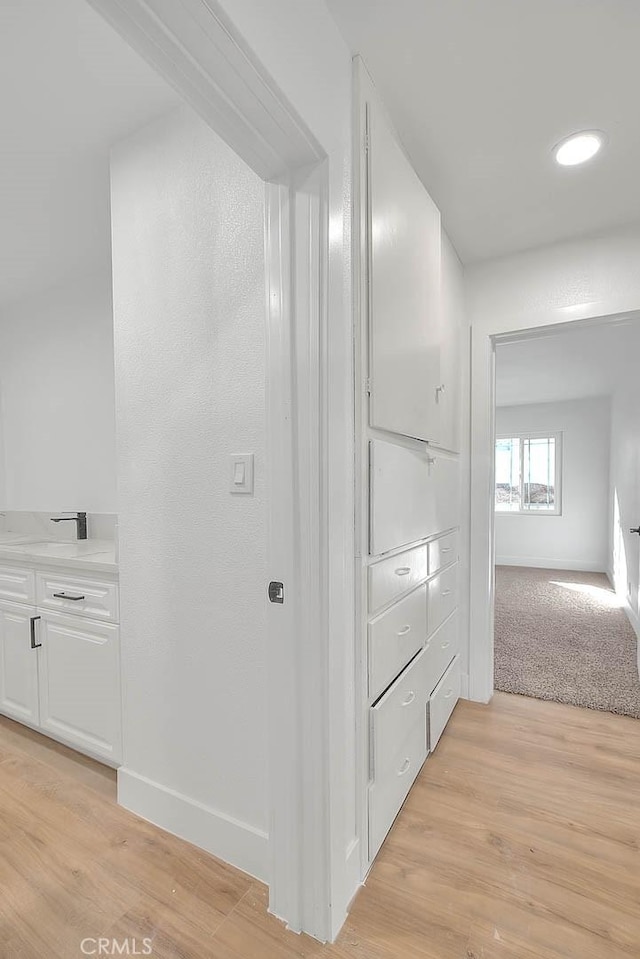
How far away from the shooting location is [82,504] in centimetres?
280

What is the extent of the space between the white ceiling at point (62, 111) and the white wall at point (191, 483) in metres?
0.10

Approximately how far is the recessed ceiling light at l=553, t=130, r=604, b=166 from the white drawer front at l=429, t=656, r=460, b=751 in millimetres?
2197

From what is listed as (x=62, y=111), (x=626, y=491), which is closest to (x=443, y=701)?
(x=62, y=111)

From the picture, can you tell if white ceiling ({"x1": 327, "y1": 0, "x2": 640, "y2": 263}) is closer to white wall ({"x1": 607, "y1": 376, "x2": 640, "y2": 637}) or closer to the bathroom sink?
A: the bathroom sink

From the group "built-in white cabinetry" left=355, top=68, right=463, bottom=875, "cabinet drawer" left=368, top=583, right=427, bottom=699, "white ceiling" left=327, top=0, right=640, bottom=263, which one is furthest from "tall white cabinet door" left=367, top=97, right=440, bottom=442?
"cabinet drawer" left=368, top=583, right=427, bottom=699

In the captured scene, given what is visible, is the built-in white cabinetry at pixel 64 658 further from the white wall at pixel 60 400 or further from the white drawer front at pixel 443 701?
the white drawer front at pixel 443 701

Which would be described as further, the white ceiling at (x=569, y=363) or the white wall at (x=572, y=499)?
the white wall at (x=572, y=499)

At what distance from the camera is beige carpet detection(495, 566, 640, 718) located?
8.64 ft

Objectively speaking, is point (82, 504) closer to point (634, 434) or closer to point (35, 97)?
point (35, 97)

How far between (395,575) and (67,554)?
148 centimetres

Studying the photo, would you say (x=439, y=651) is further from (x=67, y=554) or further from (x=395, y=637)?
(x=67, y=554)

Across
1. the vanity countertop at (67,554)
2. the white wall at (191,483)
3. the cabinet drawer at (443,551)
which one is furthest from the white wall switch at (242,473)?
the cabinet drawer at (443,551)

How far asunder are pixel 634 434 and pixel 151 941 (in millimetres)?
4624

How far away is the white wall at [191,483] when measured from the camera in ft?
4.54
